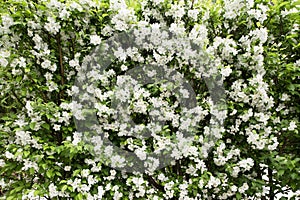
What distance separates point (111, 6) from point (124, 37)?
0.32 m

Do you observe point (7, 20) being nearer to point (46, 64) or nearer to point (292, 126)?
point (46, 64)

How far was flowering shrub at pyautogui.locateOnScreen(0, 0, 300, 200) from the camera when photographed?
3088mm

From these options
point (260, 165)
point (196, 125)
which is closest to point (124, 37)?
point (196, 125)

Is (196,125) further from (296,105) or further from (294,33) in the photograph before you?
(294,33)

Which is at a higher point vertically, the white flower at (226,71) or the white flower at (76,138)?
the white flower at (226,71)

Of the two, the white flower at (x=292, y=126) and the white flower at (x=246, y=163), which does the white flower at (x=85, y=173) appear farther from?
the white flower at (x=292, y=126)

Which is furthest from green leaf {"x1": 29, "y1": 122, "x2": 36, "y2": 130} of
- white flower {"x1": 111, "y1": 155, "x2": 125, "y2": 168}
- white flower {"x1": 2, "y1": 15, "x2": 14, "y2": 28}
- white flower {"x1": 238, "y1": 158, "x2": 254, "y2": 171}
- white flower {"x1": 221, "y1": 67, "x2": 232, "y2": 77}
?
white flower {"x1": 238, "y1": 158, "x2": 254, "y2": 171}

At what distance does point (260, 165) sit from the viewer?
373cm

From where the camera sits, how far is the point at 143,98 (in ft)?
10.4

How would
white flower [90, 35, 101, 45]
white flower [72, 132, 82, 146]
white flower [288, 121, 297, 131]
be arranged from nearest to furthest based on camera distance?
white flower [72, 132, 82, 146], white flower [90, 35, 101, 45], white flower [288, 121, 297, 131]

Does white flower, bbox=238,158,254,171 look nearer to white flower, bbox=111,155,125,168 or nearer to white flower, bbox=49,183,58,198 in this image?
white flower, bbox=111,155,125,168

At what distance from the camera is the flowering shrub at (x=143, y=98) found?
3088mm

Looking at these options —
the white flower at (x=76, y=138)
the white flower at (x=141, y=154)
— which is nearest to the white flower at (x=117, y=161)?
the white flower at (x=141, y=154)

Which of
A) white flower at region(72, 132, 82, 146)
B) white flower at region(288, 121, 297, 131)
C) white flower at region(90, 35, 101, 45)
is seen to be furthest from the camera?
white flower at region(288, 121, 297, 131)
